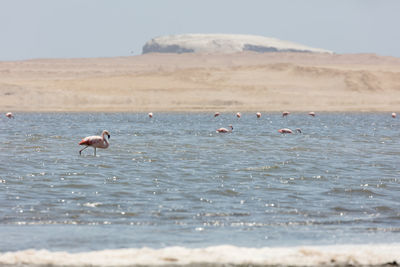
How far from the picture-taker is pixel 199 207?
1337cm

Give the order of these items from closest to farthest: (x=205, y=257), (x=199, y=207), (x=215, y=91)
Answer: (x=205, y=257)
(x=199, y=207)
(x=215, y=91)

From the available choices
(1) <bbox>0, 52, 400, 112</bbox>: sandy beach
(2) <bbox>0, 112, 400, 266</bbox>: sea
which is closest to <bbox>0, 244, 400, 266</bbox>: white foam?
(2) <bbox>0, 112, 400, 266</bbox>: sea

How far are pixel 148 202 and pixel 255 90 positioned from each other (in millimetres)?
69272

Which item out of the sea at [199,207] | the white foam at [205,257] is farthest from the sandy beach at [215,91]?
the white foam at [205,257]

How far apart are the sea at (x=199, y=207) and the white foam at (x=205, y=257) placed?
0.5 inches

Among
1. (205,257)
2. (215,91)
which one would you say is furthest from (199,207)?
(215,91)

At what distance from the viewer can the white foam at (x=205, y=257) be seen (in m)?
8.24

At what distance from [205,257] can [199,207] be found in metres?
4.95

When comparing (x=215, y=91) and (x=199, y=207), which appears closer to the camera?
(x=199, y=207)

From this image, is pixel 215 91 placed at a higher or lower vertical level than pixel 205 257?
higher

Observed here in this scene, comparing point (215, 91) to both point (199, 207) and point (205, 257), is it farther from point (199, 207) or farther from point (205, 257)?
point (205, 257)

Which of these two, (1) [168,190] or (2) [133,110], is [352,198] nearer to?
(1) [168,190]

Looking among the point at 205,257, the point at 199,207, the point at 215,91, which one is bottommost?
the point at 205,257

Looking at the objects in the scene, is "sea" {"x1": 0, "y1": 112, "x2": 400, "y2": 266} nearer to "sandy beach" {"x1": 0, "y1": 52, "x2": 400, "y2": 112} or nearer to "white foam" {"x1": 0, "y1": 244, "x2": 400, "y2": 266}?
"white foam" {"x1": 0, "y1": 244, "x2": 400, "y2": 266}
